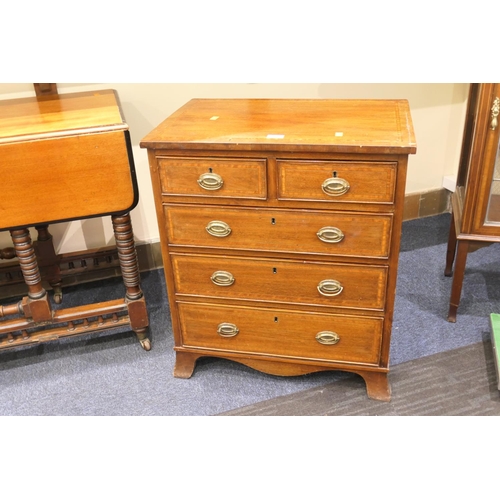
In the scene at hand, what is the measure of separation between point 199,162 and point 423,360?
1.10 meters

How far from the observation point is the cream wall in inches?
91.5

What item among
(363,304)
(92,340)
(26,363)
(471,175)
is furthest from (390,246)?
(26,363)

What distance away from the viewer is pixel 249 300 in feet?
5.90

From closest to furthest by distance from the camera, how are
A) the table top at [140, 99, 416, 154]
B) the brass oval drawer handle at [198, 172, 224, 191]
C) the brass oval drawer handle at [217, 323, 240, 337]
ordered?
1. the table top at [140, 99, 416, 154]
2. the brass oval drawer handle at [198, 172, 224, 191]
3. the brass oval drawer handle at [217, 323, 240, 337]

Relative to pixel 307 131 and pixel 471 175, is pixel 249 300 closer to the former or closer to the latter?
pixel 307 131

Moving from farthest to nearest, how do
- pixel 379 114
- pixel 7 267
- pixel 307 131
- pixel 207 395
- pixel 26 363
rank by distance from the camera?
pixel 7 267
pixel 26 363
pixel 207 395
pixel 379 114
pixel 307 131

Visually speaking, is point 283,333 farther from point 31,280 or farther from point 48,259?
point 48,259

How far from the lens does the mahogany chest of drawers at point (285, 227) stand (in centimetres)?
153

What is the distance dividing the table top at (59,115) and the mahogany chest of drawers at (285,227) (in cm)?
23

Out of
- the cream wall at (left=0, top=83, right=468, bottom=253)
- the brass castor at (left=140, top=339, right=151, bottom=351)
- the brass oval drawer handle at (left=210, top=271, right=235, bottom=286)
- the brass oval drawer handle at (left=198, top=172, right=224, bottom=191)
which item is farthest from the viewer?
the cream wall at (left=0, top=83, right=468, bottom=253)

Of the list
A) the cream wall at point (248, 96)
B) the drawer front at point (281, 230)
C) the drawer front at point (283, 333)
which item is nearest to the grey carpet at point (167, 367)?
the drawer front at point (283, 333)

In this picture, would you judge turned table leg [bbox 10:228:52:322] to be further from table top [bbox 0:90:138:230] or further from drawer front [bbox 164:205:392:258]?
drawer front [bbox 164:205:392:258]

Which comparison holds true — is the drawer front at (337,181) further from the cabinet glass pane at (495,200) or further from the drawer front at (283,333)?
the cabinet glass pane at (495,200)

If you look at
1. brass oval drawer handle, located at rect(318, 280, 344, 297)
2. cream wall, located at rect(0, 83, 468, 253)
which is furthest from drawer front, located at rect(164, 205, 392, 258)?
cream wall, located at rect(0, 83, 468, 253)
